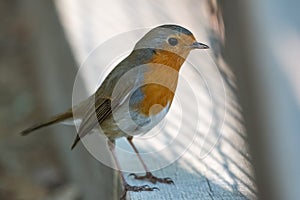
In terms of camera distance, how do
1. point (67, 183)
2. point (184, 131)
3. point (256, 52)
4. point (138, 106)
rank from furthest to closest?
point (67, 183), point (184, 131), point (138, 106), point (256, 52)

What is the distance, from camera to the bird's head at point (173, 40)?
109 cm

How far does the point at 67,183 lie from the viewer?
10.8 feet

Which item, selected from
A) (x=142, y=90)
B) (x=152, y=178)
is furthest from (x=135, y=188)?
(x=142, y=90)

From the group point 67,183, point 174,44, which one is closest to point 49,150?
point 67,183

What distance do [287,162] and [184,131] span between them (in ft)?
3.49

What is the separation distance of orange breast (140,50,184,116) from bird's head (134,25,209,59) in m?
0.01

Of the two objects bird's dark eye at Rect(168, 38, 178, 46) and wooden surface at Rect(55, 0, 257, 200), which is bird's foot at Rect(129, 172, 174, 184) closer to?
wooden surface at Rect(55, 0, 257, 200)

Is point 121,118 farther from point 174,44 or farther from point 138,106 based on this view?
point 174,44

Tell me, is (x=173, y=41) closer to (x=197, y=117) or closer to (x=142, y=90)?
(x=142, y=90)

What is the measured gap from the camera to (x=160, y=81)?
1185 mm

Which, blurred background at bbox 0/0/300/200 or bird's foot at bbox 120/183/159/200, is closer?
blurred background at bbox 0/0/300/200

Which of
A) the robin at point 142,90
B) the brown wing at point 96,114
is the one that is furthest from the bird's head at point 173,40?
the brown wing at point 96,114

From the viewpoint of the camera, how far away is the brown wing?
1.30m

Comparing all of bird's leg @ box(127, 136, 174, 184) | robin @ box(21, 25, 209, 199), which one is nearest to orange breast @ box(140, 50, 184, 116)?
robin @ box(21, 25, 209, 199)
